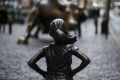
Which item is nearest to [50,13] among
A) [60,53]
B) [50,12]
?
[50,12]

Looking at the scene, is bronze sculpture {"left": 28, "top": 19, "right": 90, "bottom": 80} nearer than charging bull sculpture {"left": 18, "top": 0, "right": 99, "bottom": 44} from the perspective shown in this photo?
Yes

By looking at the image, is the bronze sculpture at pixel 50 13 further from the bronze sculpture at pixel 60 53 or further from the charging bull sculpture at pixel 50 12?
the bronze sculpture at pixel 60 53

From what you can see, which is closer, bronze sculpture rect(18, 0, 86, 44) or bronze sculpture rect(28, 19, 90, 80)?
bronze sculpture rect(28, 19, 90, 80)

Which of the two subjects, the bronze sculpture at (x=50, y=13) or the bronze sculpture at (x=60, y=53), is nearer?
the bronze sculpture at (x=60, y=53)

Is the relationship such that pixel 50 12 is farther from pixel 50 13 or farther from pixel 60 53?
pixel 60 53

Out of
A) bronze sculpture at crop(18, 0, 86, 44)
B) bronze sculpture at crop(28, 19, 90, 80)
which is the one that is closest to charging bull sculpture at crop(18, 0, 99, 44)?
bronze sculpture at crop(18, 0, 86, 44)

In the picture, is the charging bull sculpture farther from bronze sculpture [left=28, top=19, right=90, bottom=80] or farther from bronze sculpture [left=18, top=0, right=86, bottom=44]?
bronze sculpture [left=28, top=19, right=90, bottom=80]

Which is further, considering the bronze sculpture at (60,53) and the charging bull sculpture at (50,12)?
the charging bull sculpture at (50,12)

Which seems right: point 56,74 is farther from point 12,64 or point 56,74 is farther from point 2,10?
point 2,10

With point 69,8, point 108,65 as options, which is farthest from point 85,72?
Answer: point 69,8

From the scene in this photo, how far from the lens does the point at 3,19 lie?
28.0m

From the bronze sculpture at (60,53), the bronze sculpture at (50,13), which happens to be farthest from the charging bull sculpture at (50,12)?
the bronze sculpture at (60,53)

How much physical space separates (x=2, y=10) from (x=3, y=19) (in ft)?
1.73

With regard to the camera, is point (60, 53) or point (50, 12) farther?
point (50, 12)
